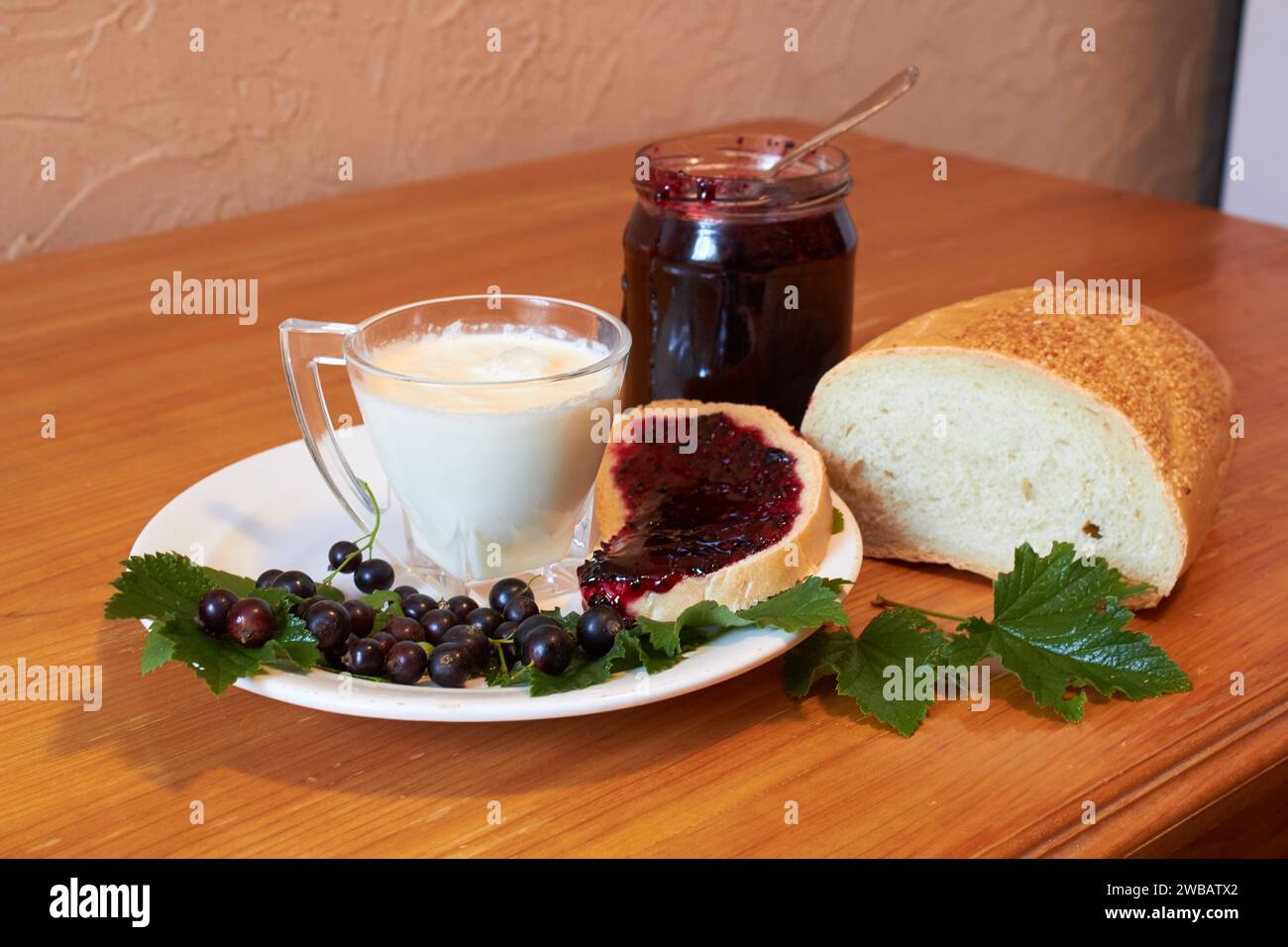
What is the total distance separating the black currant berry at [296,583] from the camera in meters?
0.92

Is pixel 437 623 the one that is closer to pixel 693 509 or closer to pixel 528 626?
pixel 528 626

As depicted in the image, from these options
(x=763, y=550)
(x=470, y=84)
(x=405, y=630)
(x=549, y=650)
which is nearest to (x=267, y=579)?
(x=405, y=630)

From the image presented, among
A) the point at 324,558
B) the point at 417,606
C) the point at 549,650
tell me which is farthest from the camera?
the point at 324,558

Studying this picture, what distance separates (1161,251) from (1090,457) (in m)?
0.99

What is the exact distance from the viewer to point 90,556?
108 centimetres

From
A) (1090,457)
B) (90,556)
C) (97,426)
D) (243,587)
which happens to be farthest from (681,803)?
(97,426)

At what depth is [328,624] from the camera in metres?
0.85

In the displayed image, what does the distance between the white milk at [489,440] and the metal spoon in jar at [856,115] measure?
10.2 inches

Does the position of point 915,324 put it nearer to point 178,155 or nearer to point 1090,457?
point 1090,457


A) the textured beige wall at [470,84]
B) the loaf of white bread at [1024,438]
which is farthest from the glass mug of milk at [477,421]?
the textured beige wall at [470,84]

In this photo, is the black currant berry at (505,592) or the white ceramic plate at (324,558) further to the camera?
the black currant berry at (505,592)

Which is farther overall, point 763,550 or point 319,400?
point 319,400

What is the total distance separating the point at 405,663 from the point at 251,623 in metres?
0.10

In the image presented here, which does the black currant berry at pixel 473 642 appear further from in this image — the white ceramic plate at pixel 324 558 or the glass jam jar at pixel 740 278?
the glass jam jar at pixel 740 278
